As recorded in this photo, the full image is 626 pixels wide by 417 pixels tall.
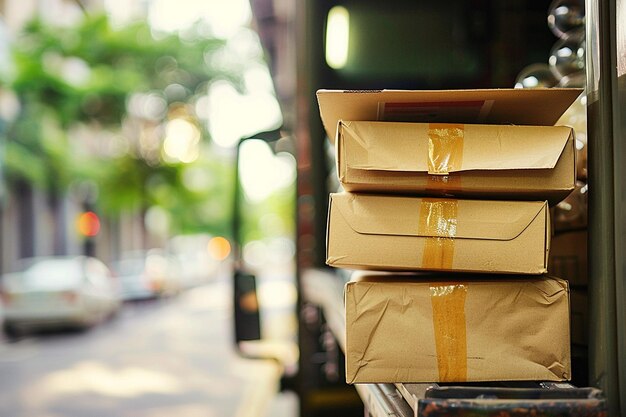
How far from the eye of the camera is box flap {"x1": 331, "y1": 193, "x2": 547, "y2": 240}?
117 centimetres

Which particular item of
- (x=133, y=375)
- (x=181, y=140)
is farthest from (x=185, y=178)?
(x=133, y=375)

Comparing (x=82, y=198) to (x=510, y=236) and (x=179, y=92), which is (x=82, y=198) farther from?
(x=510, y=236)

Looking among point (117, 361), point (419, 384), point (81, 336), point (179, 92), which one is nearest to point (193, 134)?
point (179, 92)

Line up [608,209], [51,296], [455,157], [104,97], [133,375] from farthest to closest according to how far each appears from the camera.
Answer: [104,97] < [51,296] < [133,375] < [455,157] < [608,209]

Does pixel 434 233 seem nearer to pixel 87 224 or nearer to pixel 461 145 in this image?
pixel 461 145

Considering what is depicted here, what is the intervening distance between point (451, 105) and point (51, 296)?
1362 cm

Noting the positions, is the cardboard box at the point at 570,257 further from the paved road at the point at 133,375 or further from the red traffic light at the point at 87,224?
the red traffic light at the point at 87,224

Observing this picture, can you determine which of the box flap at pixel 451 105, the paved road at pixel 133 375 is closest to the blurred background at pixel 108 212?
the paved road at pixel 133 375

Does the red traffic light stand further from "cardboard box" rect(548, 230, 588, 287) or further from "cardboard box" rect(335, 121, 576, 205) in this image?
"cardboard box" rect(335, 121, 576, 205)

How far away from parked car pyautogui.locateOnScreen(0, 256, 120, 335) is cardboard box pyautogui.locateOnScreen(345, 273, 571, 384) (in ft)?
44.1

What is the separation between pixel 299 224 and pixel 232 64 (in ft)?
55.3

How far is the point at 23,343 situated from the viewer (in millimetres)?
12695

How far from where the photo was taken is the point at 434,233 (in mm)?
1181

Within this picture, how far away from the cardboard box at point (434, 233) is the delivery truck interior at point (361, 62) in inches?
51.7
